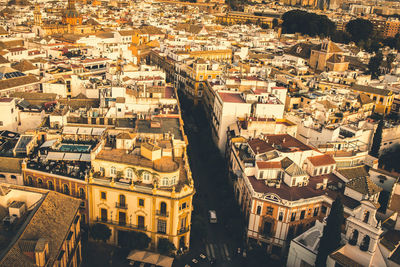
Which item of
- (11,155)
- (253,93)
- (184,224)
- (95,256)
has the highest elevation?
(253,93)

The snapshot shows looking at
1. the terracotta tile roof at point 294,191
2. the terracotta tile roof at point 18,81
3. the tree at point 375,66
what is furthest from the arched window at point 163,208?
the tree at point 375,66

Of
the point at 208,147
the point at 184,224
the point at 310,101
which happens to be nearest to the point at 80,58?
the point at 208,147

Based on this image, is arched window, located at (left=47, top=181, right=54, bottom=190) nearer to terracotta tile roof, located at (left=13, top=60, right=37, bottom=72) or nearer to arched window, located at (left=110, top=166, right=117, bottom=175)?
arched window, located at (left=110, top=166, right=117, bottom=175)

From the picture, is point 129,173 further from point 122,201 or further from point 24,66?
point 24,66

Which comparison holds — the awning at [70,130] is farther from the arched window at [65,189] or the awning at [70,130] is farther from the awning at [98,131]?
the arched window at [65,189]

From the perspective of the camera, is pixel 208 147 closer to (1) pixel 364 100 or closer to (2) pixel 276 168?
(2) pixel 276 168

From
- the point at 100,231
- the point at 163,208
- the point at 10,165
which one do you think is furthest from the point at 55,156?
the point at 163,208

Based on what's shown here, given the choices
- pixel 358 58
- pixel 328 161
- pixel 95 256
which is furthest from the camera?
pixel 358 58
